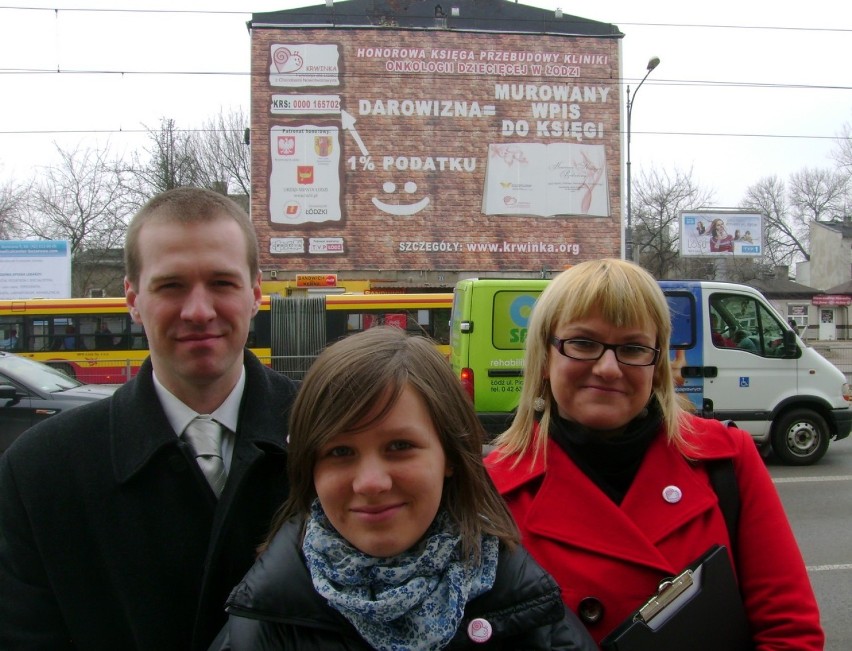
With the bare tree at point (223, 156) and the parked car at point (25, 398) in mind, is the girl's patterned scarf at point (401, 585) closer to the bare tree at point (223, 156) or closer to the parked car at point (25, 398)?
the parked car at point (25, 398)

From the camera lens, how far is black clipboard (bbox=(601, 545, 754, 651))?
4.81ft

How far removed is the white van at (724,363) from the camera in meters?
8.77

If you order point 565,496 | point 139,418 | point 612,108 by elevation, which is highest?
point 612,108

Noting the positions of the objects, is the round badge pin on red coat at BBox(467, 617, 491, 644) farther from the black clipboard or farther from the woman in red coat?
the woman in red coat

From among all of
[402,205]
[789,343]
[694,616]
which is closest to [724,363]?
[789,343]

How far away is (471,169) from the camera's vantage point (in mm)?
24406

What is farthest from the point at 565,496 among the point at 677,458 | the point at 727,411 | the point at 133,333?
the point at 133,333

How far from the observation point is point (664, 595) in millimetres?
1519

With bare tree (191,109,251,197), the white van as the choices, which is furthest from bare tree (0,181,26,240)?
the white van

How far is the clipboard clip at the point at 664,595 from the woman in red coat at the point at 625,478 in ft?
0.40

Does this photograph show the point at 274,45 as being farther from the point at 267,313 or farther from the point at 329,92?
the point at 267,313

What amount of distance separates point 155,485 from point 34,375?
8.21 metres

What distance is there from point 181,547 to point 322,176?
75.3 ft

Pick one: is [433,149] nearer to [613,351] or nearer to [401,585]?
[613,351]
